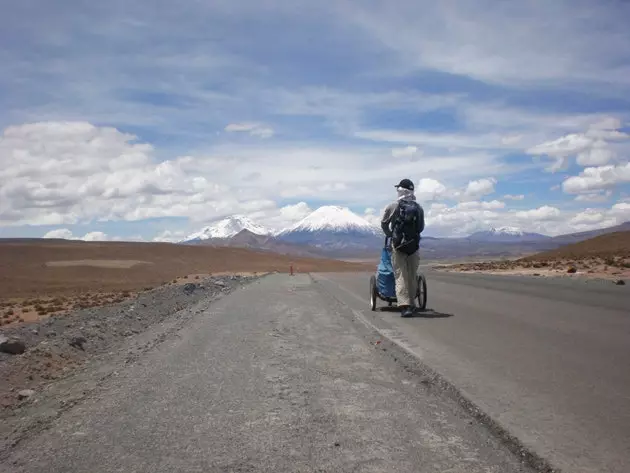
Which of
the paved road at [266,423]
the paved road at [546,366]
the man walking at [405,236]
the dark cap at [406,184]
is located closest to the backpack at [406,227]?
the man walking at [405,236]

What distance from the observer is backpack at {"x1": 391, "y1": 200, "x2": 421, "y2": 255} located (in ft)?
41.8

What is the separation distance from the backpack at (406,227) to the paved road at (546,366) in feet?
5.00

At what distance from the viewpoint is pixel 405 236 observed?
42.0 ft

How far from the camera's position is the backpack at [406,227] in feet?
41.8

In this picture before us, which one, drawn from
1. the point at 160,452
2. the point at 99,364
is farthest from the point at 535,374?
the point at 99,364

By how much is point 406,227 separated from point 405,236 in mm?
189

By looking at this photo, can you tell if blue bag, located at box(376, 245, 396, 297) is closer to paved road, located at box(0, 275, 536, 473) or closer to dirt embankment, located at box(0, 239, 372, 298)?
paved road, located at box(0, 275, 536, 473)

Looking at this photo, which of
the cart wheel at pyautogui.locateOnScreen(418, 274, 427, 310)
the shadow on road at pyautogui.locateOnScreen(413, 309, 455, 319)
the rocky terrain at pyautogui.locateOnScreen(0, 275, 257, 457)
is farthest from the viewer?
the cart wheel at pyautogui.locateOnScreen(418, 274, 427, 310)

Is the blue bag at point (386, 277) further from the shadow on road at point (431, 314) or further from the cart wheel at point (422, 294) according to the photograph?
the shadow on road at point (431, 314)

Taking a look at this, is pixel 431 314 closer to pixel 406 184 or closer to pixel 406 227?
pixel 406 227

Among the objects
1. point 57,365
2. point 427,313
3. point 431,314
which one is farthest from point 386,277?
point 57,365

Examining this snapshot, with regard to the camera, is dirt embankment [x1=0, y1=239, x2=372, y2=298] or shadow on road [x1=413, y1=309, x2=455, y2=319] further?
dirt embankment [x1=0, y1=239, x2=372, y2=298]

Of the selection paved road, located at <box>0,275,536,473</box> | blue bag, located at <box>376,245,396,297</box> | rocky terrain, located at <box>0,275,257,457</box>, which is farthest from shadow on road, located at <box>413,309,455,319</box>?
rocky terrain, located at <box>0,275,257,457</box>

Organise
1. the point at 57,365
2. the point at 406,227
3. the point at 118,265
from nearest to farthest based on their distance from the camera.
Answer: the point at 57,365
the point at 406,227
the point at 118,265
